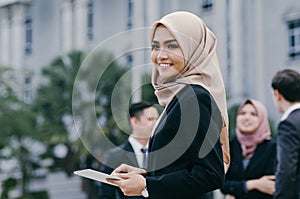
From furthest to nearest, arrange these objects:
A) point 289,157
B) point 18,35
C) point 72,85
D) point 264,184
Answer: point 18,35, point 72,85, point 264,184, point 289,157

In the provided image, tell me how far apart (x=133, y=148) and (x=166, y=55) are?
2362 mm

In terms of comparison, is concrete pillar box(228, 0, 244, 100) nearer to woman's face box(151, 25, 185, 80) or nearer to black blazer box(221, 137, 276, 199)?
black blazer box(221, 137, 276, 199)

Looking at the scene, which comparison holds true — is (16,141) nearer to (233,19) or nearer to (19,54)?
(233,19)

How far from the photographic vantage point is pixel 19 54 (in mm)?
37906

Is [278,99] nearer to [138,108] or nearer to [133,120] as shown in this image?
[133,120]

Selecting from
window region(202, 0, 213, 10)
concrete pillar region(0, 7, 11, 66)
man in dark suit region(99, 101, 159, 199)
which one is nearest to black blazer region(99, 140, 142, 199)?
man in dark suit region(99, 101, 159, 199)

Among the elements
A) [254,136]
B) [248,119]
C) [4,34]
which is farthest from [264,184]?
[4,34]

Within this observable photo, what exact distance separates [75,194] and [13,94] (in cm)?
479

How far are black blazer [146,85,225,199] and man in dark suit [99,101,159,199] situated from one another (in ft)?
4.89

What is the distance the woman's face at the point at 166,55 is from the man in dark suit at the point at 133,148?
56.6 inches

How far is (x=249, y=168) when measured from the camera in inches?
209

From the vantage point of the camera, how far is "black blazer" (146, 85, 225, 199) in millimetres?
2592

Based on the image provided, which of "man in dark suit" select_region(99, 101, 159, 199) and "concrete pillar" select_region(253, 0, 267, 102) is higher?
"concrete pillar" select_region(253, 0, 267, 102)

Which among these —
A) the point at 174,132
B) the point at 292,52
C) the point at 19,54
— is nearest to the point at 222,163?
the point at 174,132
